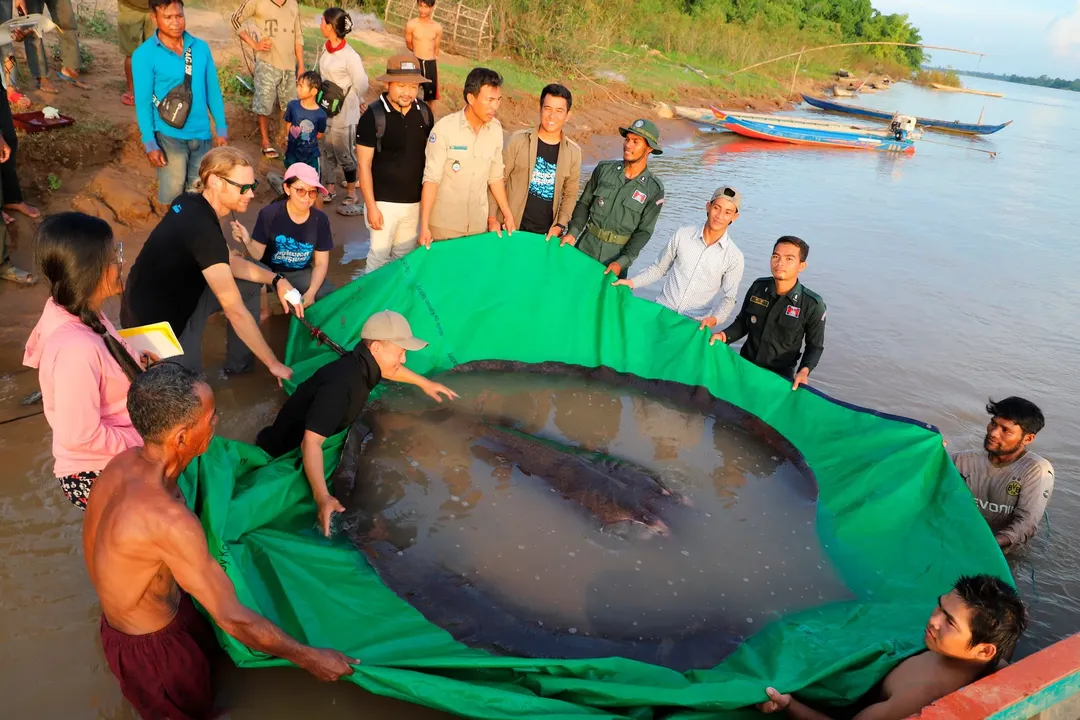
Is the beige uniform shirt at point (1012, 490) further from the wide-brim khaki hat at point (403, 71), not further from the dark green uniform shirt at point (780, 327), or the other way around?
the wide-brim khaki hat at point (403, 71)

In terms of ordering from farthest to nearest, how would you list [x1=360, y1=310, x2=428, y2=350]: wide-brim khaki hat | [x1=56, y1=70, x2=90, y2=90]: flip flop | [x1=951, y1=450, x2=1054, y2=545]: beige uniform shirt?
[x1=56, y1=70, x2=90, y2=90]: flip flop → [x1=951, y1=450, x2=1054, y2=545]: beige uniform shirt → [x1=360, y1=310, x2=428, y2=350]: wide-brim khaki hat

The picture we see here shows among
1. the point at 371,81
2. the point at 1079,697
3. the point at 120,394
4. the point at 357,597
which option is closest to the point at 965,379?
the point at 1079,697

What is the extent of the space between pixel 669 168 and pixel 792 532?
1157 cm

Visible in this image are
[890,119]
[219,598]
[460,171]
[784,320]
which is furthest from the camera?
[890,119]

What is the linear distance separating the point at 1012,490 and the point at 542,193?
3.78 metres

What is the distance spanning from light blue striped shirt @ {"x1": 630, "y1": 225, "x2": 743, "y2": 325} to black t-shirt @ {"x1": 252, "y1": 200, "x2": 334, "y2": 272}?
2354 mm

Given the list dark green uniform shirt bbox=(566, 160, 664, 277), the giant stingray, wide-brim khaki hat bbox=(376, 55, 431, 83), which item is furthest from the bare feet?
Answer: dark green uniform shirt bbox=(566, 160, 664, 277)

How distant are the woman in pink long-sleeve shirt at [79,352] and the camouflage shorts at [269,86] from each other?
19.2ft

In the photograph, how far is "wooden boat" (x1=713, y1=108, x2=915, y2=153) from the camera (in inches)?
741

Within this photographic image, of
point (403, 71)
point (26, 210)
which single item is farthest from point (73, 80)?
point (403, 71)

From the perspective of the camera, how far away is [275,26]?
7.64 m

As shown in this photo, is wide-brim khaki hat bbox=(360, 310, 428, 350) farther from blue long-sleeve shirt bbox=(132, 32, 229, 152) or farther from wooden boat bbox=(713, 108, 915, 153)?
wooden boat bbox=(713, 108, 915, 153)

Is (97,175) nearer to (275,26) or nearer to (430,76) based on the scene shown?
(275,26)

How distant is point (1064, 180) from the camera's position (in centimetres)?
2020
